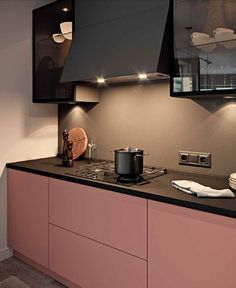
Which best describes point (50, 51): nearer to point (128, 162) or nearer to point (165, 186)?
point (128, 162)

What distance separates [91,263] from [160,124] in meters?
1.11

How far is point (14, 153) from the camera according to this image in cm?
256

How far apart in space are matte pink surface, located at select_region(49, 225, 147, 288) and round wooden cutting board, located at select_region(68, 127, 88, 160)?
73 cm

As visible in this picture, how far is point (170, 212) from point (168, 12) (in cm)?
120

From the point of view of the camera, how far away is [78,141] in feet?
8.72

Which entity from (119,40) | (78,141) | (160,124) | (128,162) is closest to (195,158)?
(160,124)

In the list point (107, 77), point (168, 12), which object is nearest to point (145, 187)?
point (107, 77)

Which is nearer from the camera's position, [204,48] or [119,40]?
[204,48]

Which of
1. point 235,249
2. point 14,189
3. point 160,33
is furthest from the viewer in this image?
point 14,189

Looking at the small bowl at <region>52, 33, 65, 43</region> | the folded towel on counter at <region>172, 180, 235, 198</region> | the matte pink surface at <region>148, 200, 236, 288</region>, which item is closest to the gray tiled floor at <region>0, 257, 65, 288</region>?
the matte pink surface at <region>148, 200, 236, 288</region>

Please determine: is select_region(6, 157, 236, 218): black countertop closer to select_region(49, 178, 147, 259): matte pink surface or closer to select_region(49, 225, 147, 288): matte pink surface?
select_region(49, 178, 147, 259): matte pink surface

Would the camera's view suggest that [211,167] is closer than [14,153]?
Yes

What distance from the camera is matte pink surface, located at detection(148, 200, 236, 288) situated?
1312mm

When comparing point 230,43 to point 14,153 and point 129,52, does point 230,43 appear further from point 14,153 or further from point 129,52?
point 14,153
